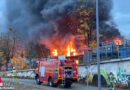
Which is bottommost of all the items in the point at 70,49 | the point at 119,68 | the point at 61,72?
the point at 61,72

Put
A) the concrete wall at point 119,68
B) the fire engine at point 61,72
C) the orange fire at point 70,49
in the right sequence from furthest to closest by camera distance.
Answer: the orange fire at point 70,49 < the fire engine at point 61,72 < the concrete wall at point 119,68

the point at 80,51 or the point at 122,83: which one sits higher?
the point at 80,51

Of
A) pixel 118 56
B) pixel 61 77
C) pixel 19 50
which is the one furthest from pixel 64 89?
pixel 19 50

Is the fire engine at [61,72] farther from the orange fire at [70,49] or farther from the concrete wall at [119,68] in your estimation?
the orange fire at [70,49]

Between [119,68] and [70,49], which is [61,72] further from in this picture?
[70,49]

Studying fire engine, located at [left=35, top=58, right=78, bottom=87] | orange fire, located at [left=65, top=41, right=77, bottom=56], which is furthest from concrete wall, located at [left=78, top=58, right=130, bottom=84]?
orange fire, located at [left=65, top=41, right=77, bottom=56]

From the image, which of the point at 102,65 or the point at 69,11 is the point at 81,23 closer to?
the point at 69,11

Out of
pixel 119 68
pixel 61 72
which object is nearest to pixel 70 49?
pixel 61 72

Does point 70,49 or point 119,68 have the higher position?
point 70,49

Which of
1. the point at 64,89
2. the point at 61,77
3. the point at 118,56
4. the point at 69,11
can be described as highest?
the point at 69,11

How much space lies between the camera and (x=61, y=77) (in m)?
15.5

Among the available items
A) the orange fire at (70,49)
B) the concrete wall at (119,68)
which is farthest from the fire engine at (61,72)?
the orange fire at (70,49)

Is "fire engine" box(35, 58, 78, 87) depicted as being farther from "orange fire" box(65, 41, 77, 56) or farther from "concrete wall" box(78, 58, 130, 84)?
"orange fire" box(65, 41, 77, 56)

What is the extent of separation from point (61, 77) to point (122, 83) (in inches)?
197
